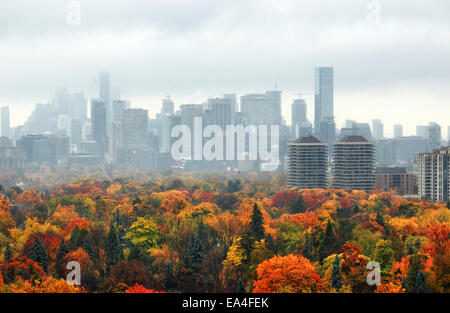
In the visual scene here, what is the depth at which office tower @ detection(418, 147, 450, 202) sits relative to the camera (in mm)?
80438

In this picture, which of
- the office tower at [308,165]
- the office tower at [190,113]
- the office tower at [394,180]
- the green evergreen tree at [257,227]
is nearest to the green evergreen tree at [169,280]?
the green evergreen tree at [257,227]

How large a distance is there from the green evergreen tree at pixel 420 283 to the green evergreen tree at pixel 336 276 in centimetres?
313

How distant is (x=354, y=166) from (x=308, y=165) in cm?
654

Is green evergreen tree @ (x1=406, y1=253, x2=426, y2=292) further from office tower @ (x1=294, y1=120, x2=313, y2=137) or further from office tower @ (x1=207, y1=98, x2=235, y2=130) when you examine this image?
office tower @ (x1=207, y1=98, x2=235, y2=130)

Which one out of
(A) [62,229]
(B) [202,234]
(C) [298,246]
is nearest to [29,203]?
(A) [62,229]

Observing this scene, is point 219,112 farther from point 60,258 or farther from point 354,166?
point 60,258

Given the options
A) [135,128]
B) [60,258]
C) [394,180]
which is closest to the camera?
[60,258]

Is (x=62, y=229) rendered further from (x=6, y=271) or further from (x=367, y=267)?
(x=367, y=267)

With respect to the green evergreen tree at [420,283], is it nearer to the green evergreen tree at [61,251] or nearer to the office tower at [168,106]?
the green evergreen tree at [61,251]

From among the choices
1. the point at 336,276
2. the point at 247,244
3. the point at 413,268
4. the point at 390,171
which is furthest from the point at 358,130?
the point at 336,276

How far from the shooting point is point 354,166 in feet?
320

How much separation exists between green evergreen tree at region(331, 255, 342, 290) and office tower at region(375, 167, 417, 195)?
66.7 m
